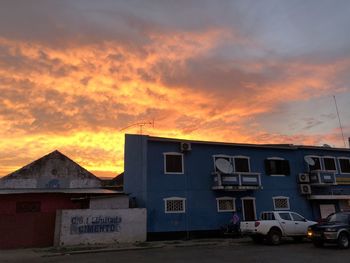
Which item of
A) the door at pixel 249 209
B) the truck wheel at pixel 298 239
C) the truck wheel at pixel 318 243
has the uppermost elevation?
the door at pixel 249 209

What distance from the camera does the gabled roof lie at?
3791 cm

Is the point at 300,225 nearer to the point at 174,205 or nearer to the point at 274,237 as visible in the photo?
the point at 274,237

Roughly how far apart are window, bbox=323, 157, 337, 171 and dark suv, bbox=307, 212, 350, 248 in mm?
12951

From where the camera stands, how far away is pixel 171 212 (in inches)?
953

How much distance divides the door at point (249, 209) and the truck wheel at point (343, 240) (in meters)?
9.64

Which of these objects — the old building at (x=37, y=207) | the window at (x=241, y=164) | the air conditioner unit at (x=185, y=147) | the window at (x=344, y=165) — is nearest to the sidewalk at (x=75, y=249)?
the old building at (x=37, y=207)

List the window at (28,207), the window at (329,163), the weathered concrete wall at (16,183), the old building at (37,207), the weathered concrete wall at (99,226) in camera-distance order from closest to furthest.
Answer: the old building at (37,207) < the weathered concrete wall at (99,226) < the window at (28,207) < the window at (329,163) < the weathered concrete wall at (16,183)

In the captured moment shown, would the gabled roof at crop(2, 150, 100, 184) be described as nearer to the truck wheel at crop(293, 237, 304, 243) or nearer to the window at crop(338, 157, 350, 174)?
the truck wheel at crop(293, 237, 304, 243)

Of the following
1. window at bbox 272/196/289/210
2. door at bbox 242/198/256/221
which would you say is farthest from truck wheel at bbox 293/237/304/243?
window at bbox 272/196/289/210

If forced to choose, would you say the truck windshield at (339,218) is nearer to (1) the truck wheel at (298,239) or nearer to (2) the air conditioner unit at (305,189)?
(1) the truck wheel at (298,239)

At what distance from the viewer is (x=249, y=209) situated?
26.8m

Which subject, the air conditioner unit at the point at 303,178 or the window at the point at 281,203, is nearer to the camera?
→ the window at the point at 281,203

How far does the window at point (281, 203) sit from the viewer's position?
1097 inches

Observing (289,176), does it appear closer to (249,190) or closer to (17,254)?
(249,190)
